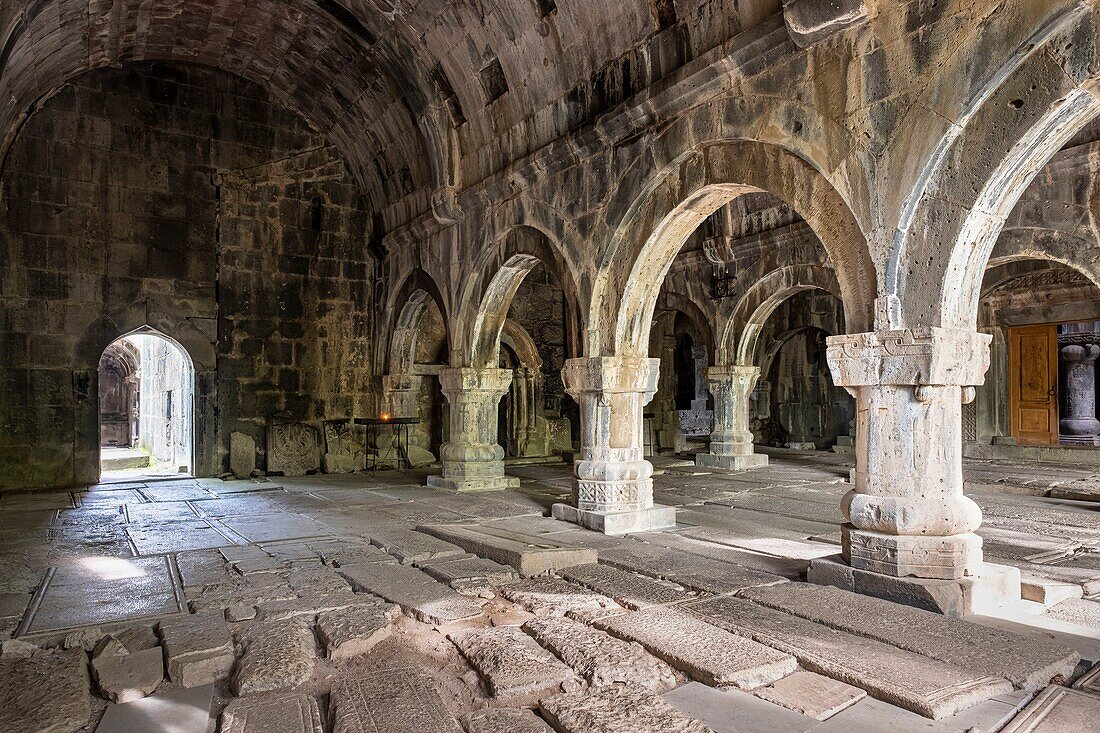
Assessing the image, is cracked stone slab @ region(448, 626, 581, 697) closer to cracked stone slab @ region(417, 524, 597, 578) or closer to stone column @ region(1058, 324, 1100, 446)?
cracked stone slab @ region(417, 524, 597, 578)

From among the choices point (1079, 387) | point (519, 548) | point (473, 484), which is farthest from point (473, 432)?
point (1079, 387)

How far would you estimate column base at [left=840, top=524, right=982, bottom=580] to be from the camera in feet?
13.0

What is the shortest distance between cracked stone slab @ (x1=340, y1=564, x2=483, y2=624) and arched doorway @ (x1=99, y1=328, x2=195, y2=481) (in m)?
7.19

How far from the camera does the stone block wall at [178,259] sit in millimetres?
9539

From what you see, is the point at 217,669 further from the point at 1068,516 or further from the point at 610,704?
the point at 1068,516

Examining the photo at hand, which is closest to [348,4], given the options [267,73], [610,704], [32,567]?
[267,73]

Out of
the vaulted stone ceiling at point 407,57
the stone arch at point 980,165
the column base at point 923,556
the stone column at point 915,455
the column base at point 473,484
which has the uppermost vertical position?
the vaulted stone ceiling at point 407,57

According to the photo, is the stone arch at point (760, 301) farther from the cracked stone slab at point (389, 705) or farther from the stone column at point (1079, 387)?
the stone column at point (1079, 387)

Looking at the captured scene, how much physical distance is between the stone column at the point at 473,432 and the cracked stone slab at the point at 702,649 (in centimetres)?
548

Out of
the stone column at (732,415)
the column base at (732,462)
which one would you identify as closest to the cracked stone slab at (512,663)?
the column base at (732,462)

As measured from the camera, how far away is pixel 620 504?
6.53m

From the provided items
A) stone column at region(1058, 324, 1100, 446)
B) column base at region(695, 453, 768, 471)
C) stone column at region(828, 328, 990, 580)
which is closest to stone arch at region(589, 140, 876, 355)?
stone column at region(828, 328, 990, 580)

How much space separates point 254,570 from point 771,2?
508 centimetres

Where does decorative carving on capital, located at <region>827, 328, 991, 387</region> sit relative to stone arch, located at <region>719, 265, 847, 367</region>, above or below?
below
